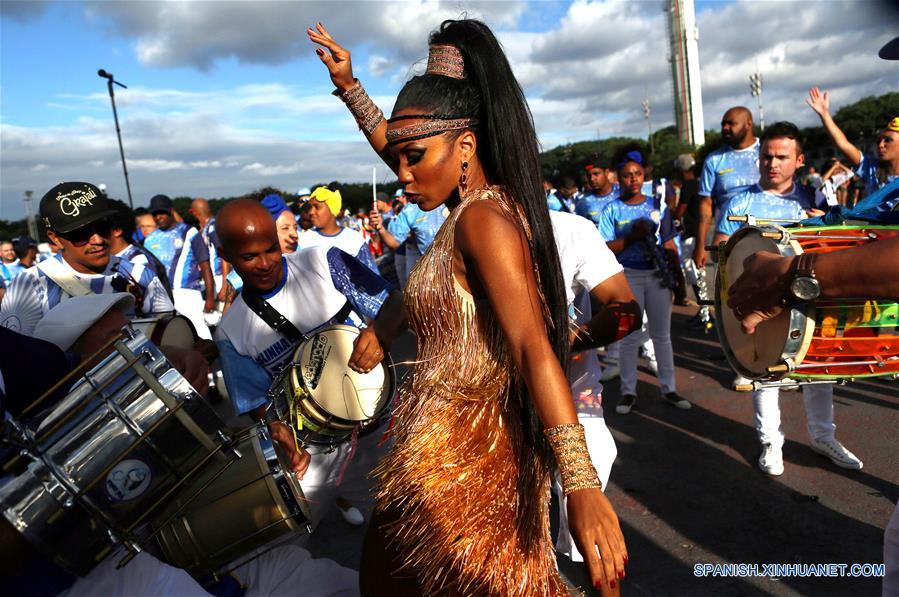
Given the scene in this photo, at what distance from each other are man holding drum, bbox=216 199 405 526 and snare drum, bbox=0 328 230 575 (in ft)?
3.63

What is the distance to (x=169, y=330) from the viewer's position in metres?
2.89

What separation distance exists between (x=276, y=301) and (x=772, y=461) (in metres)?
3.24

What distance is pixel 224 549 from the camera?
A: 2.00 metres

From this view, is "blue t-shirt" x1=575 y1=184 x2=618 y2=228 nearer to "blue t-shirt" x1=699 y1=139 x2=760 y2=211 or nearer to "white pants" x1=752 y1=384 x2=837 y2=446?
"blue t-shirt" x1=699 y1=139 x2=760 y2=211

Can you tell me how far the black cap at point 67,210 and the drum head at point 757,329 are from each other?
10.4 ft

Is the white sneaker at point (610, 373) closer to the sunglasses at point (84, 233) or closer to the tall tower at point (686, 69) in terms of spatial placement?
the sunglasses at point (84, 233)

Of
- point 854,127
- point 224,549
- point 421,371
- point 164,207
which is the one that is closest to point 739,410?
point 421,371

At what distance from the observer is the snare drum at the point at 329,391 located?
8.50 feet

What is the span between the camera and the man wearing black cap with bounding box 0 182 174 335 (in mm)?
3305

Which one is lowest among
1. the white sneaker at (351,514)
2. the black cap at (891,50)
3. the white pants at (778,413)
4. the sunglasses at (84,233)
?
the white sneaker at (351,514)

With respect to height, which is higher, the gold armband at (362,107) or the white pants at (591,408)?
the gold armband at (362,107)

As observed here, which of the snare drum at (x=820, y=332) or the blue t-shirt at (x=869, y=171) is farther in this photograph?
the blue t-shirt at (x=869, y=171)

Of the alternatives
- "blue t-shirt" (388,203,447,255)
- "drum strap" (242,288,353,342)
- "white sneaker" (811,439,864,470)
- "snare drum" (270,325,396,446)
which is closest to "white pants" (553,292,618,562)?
"snare drum" (270,325,396,446)

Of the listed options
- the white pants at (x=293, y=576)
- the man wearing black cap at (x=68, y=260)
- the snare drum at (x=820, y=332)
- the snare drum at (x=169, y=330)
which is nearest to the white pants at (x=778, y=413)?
the snare drum at (x=820, y=332)
